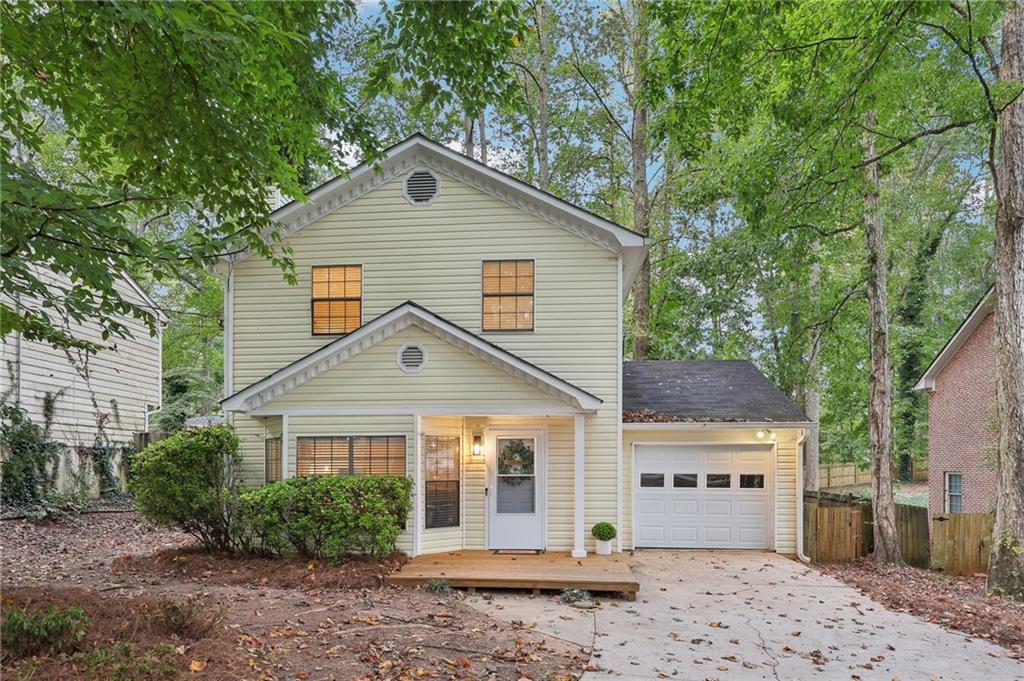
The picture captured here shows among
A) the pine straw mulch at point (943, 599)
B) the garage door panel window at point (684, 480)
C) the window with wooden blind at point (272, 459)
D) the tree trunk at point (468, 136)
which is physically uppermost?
the tree trunk at point (468, 136)

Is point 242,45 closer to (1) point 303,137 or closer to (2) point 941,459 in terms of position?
(1) point 303,137

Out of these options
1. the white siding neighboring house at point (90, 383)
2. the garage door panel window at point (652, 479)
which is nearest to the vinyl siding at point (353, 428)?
the garage door panel window at point (652, 479)

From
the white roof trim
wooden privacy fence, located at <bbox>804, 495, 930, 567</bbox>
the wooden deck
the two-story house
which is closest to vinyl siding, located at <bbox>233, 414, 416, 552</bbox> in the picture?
the two-story house

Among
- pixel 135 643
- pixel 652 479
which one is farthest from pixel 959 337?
pixel 135 643

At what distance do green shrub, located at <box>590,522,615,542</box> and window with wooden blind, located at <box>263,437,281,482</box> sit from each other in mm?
5259

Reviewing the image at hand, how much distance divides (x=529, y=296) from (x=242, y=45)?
6.66 m

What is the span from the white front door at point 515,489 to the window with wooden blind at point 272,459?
3461 millimetres

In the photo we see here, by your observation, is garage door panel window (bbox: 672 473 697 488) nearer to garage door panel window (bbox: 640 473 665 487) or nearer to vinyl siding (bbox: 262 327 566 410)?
garage door panel window (bbox: 640 473 665 487)

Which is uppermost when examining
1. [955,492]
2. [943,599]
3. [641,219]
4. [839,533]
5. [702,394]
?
[641,219]

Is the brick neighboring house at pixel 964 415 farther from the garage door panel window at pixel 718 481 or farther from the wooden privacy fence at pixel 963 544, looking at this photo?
the garage door panel window at pixel 718 481

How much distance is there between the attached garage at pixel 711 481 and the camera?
37.6ft

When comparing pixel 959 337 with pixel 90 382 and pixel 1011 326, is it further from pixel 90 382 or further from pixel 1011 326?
pixel 90 382

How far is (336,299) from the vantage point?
11.2 metres

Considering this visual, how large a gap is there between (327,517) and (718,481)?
7.09 meters
